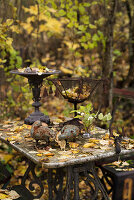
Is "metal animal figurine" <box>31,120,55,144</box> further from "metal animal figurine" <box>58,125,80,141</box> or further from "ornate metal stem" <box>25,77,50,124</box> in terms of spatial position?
"ornate metal stem" <box>25,77,50,124</box>

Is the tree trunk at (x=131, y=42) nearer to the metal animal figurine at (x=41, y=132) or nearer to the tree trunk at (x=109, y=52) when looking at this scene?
the tree trunk at (x=109, y=52)

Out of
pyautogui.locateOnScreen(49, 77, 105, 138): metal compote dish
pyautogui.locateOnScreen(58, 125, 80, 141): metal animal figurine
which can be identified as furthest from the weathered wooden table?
pyautogui.locateOnScreen(49, 77, 105, 138): metal compote dish

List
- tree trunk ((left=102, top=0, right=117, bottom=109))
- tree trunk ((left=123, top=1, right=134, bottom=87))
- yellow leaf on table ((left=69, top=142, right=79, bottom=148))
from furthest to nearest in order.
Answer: tree trunk ((left=123, top=1, right=134, bottom=87))
tree trunk ((left=102, top=0, right=117, bottom=109))
yellow leaf on table ((left=69, top=142, right=79, bottom=148))

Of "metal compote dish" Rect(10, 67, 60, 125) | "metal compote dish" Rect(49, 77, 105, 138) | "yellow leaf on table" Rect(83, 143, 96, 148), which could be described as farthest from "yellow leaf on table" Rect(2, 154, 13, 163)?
"yellow leaf on table" Rect(83, 143, 96, 148)

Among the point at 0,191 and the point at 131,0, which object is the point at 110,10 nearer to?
the point at 131,0

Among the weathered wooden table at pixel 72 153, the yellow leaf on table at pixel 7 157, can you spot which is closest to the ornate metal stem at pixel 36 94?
the weathered wooden table at pixel 72 153

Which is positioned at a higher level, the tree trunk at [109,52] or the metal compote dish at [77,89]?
the tree trunk at [109,52]

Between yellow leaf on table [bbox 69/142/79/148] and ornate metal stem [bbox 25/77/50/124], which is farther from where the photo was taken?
ornate metal stem [bbox 25/77/50/124]

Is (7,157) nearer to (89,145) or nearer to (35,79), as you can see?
(35,79)

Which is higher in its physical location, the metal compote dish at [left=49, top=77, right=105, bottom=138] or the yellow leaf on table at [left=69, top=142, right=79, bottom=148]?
the metal compote dish at [left=49, top=77, right=105, bottom=138]

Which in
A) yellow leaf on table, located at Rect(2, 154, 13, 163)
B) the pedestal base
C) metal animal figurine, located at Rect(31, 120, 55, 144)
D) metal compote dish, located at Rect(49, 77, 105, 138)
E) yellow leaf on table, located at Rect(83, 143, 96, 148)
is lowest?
yellow leaf on table, located at Rect(2, 154, 13, 163)

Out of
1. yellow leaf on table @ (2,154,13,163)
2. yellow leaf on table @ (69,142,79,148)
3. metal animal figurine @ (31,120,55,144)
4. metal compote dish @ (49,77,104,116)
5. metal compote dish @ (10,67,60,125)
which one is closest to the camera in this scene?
metal animal figurine @ (31,120,55,144)

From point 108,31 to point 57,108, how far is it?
8.66 feet

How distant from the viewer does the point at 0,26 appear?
3.61 metres
